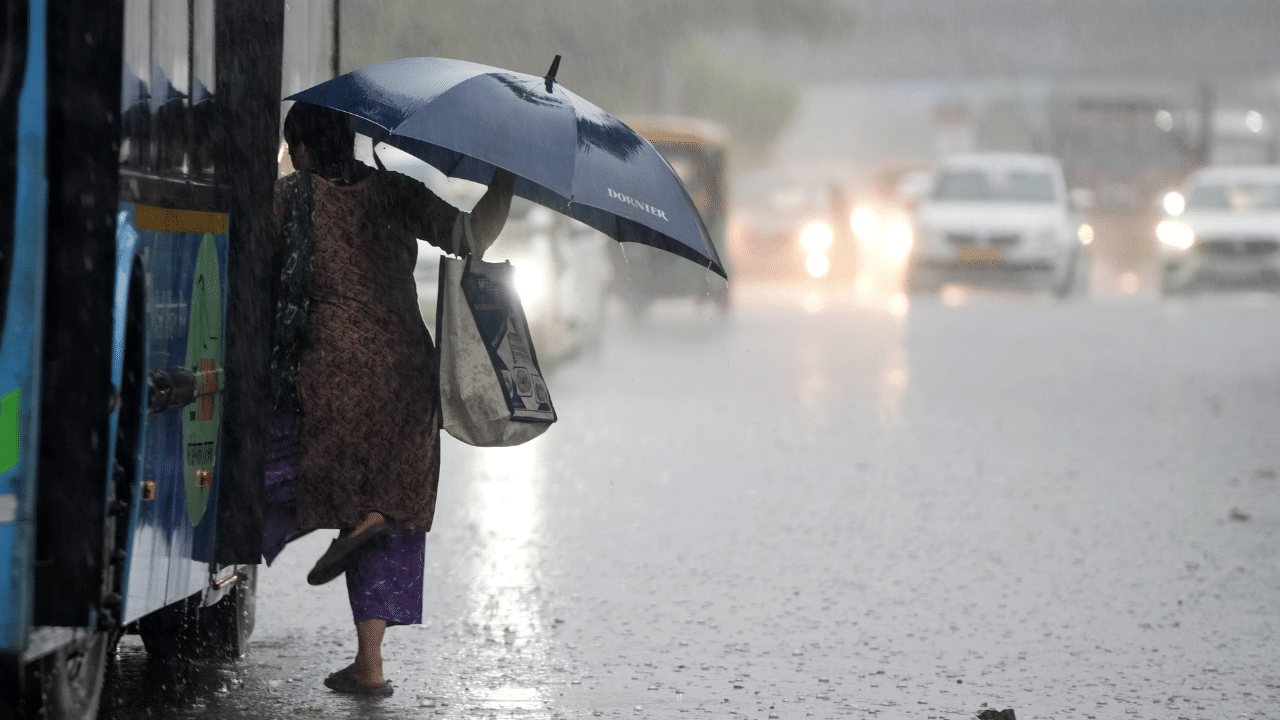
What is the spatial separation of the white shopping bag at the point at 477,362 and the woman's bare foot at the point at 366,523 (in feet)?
0.86

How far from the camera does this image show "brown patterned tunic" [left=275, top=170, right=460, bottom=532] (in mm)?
4680

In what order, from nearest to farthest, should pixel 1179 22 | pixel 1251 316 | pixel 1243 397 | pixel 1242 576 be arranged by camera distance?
pixel 1242 576 → pixel 1243 397 → pixel 1251 316 → pixel 1179 22

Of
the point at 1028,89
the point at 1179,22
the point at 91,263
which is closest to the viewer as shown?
the point at 91,263

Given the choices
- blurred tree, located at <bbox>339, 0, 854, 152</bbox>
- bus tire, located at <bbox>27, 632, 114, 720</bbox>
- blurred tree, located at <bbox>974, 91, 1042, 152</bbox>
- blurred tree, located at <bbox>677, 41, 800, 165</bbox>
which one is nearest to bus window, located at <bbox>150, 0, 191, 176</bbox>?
bus tire, located at <bbox>27, 632, 114, 720</bbox>

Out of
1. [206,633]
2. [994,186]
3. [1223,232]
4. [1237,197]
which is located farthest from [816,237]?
[206,633]

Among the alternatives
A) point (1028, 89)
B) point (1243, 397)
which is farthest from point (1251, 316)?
point (1028, 89)

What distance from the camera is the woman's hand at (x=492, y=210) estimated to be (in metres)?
4.81

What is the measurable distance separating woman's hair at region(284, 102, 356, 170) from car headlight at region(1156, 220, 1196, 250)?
21534 millimetres

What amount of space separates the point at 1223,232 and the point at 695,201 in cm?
694

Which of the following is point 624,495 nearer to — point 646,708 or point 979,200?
point 646,708

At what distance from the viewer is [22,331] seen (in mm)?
3256

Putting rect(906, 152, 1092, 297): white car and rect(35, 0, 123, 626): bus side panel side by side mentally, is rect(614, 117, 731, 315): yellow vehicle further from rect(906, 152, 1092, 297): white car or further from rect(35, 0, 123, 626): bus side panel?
rect(35, 0, 123, 626): bus side panel

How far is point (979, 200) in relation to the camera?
2548 centimetres

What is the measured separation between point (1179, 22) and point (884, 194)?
60.7 ft
